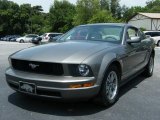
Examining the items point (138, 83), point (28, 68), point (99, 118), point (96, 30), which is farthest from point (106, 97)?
point (138, 83)

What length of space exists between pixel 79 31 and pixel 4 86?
2.09 meters

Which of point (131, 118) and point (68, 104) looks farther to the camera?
point (68, 104)

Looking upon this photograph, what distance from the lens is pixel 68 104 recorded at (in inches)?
207

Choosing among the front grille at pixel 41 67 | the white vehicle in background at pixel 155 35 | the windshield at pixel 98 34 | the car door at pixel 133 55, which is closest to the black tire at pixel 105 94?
the car door at pixel 133 55

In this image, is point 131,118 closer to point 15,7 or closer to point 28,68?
point 28,68

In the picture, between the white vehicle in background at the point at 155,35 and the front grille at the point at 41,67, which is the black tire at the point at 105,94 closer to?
the front grille at the point at 41,67

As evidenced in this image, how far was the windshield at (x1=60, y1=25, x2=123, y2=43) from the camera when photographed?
600 cm

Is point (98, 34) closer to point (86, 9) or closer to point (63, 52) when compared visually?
point (63, 52)

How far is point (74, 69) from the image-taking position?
455 centimetres

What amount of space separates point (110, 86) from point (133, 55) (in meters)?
1.22

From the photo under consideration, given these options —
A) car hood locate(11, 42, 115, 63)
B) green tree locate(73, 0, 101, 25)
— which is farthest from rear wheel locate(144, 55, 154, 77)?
green tree locate(73, 0, 101, 25)

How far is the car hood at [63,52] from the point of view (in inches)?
182

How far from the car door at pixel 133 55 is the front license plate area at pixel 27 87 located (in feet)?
6.29

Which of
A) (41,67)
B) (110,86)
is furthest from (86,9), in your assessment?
(41,67)
